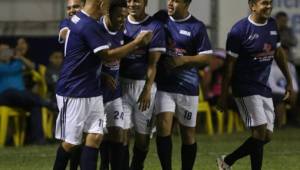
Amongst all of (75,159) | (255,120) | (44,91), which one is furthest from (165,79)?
(44,91)

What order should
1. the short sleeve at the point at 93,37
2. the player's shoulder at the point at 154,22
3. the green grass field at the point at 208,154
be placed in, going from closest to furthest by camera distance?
the short sleeve at the point at 93,37
the player's shoulder at the point at 154,22
the green grass field at the point at 208,154

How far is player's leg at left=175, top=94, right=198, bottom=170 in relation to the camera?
1127 cm

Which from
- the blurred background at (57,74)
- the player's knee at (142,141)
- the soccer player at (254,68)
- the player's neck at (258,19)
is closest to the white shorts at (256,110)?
the soccer player at (254,68)

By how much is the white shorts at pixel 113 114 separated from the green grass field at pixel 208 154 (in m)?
2.22

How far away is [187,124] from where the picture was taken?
37.1 feet

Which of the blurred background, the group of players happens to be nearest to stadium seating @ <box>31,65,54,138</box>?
the blurred background

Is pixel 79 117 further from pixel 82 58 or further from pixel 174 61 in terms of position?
pixel 174 61

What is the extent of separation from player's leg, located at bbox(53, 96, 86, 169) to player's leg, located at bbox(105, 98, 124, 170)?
30.8 inches

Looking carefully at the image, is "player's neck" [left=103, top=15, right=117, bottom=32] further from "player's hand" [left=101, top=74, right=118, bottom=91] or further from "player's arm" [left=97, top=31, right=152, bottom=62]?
"player's arm" [left=97, top=31, right=152, bottom=62]

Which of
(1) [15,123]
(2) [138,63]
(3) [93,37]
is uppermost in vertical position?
(3) [93,37]

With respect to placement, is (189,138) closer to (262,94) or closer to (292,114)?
(262,94)

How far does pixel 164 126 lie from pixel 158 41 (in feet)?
2.87

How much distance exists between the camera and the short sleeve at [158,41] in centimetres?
1099

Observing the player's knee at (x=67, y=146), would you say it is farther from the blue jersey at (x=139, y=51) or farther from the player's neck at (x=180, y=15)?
the player's neck at (x=180, y=15)
